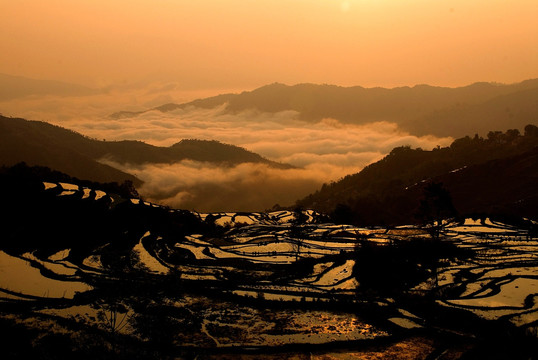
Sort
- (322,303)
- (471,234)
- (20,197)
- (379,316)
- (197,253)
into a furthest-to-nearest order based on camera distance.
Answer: (471,234) → (20,197) → (197,253) → (322,303) → (379,316)

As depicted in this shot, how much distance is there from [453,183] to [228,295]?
91.1m

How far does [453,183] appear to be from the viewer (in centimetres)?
10712

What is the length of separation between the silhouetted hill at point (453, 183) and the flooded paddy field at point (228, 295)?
2364 centimetres

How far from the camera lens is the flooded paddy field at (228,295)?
67.9ft

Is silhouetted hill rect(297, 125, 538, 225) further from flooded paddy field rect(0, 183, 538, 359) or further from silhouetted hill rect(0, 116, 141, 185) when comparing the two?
silhouetted hill rect(0, 116, 141, 185)

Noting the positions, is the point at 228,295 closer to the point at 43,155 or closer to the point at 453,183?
the point at 453,183

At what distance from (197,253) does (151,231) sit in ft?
24.0

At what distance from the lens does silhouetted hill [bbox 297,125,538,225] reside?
9312cm

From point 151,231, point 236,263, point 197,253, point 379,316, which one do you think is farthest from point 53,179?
point 379,316

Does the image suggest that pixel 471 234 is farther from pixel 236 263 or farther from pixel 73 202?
pixel 73 202

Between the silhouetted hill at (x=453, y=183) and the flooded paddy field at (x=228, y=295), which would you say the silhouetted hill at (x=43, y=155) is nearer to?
the silhouetted hill at (x=453, y=183)

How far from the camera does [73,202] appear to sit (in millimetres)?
46719

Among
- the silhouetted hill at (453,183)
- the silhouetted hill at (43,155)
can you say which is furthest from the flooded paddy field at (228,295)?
the silhouetted hill at (43,155)

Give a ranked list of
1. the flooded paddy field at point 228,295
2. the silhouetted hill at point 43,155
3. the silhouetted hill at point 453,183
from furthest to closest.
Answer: the silhouetted hill at point 43,155, the silhouetted hill at point 453,183, the flooded paddy field at point 228,295
